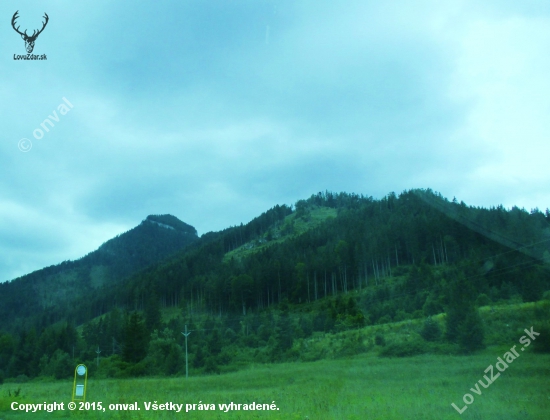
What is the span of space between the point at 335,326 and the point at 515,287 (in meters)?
23.0

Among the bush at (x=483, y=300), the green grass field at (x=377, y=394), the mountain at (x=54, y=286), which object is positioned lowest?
the green grass field at (x=377, y=394)

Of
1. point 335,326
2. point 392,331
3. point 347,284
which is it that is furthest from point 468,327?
point 347,284

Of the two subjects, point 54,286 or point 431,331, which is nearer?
point 431,331

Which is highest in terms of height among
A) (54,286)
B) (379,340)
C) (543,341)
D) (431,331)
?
(54,286)

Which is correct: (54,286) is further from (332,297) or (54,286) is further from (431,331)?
Answer: (431,331)

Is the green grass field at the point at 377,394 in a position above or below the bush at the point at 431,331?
below

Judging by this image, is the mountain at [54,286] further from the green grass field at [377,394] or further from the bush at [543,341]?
the bush at [543,341]

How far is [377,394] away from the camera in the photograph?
20.4 metres

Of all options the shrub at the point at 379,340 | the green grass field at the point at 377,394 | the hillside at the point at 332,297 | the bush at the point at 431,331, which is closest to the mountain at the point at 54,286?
the hillside at the point at 332,297

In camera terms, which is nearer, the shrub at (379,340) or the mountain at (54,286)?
the shrub at (379,340)

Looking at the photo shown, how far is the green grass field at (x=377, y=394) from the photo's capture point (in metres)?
15.1

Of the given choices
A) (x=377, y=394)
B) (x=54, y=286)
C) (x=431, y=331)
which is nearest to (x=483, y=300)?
(x=431, y=331)

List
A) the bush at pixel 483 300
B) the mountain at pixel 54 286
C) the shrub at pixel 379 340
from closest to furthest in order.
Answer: the shrub at pixel 379 340 → the bush at pixel 483 300 → the mountain at pixel 54 286

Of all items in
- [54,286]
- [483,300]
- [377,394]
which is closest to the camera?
[377,394]
